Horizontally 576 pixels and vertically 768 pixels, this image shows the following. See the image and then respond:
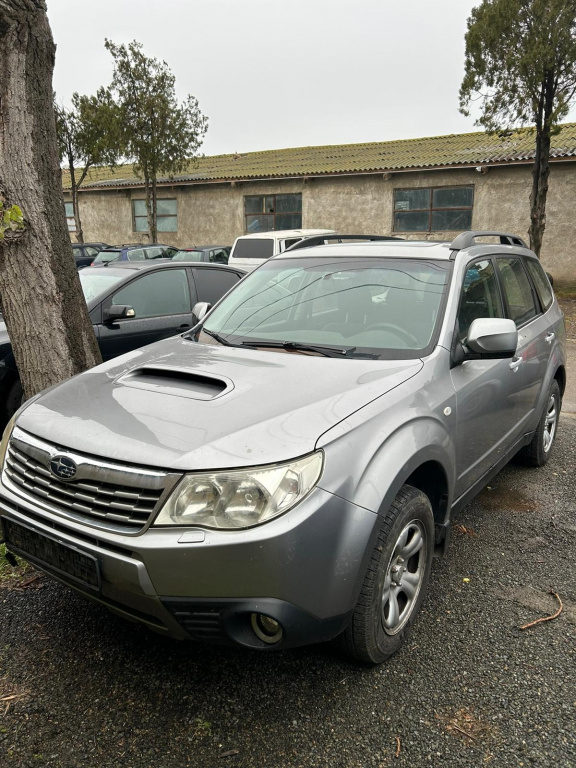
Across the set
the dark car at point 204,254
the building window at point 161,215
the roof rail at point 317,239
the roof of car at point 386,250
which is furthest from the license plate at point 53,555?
the building window at point 161,215

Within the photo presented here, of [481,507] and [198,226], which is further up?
[198,226]

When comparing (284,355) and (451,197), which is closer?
(284,355)

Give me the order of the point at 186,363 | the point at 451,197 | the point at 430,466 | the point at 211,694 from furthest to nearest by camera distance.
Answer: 1. the point at 451,197
2. the point at 186,363
3. the point at 430,466
4. the point at 211,694

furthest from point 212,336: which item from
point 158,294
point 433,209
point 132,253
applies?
point 433,209

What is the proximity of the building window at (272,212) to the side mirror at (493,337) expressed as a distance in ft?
65.3

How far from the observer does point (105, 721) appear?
7.01ft

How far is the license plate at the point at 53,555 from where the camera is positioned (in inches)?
81.5

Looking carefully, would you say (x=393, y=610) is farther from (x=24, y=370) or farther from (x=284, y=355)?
(x=24, y=370)

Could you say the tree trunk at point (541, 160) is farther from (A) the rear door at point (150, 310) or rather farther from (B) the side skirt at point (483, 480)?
(B) the side skirt at point (483, 480)

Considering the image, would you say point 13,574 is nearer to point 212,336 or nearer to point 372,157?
point 212,336

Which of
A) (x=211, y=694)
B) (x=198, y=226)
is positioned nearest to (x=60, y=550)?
(x=211, y=694)

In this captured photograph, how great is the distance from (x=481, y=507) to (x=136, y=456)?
2714 millimetres

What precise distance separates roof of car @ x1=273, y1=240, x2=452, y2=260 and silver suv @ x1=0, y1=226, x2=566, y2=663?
39mm

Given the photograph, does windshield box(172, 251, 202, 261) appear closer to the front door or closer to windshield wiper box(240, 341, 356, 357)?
the front door
